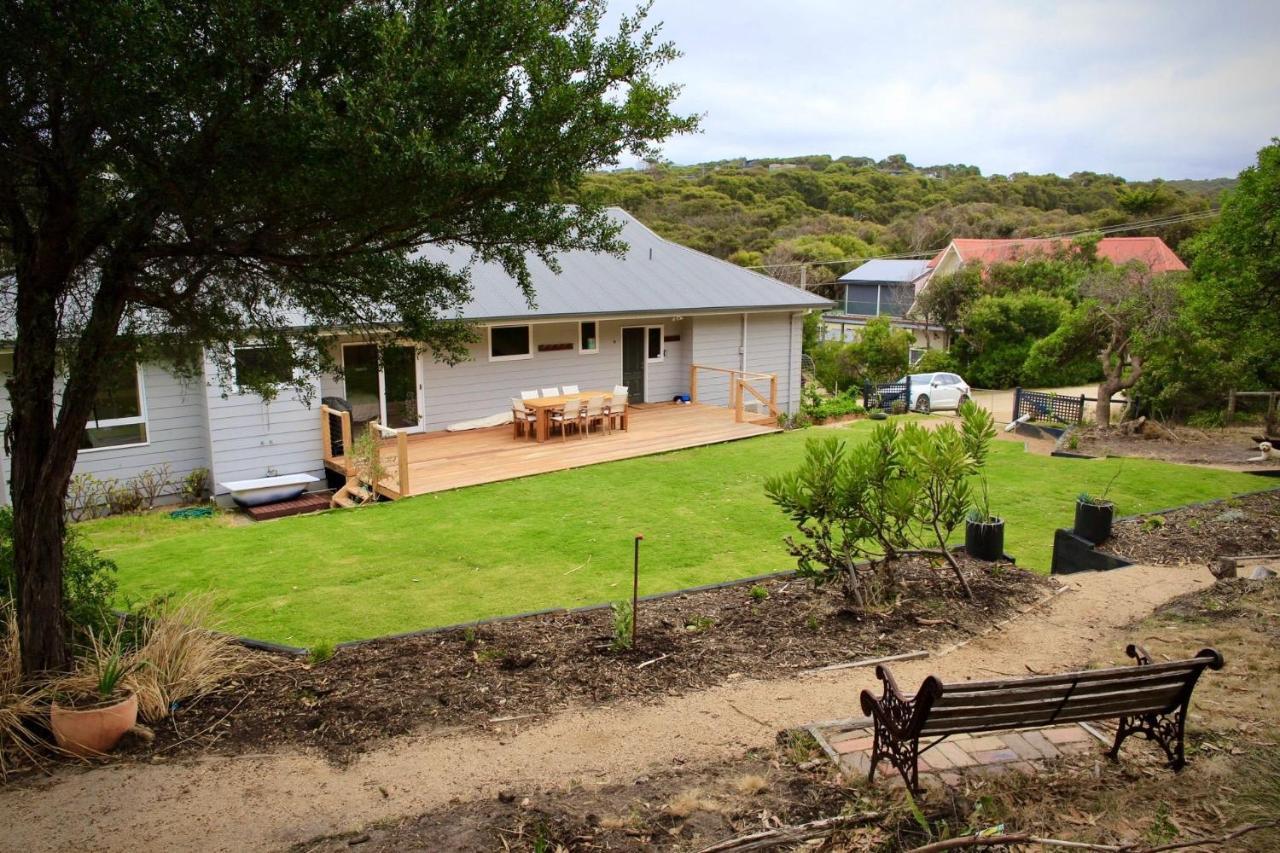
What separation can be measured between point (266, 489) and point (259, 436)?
1.05 m

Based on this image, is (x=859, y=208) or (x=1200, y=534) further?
(x=859, y=208)

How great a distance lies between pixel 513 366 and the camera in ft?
58.2

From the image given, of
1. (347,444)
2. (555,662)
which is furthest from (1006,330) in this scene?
(555,662)

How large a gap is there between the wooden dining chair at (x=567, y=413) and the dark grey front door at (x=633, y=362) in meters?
3.33

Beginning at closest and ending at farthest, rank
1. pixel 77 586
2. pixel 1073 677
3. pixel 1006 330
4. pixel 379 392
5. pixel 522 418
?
pixel 1073 677 → pixel 77 586 → pixel 379 392 → pixel 522 418 → pixel 1006 330

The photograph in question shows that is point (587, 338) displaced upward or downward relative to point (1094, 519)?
upward

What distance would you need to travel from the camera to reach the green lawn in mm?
8664

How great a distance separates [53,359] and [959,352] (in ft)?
122

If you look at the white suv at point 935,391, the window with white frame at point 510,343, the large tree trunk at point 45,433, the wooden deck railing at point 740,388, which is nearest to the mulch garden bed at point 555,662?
the large tree trunk at point 45,433

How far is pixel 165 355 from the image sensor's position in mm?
6137

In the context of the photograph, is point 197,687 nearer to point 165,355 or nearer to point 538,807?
point 165,355

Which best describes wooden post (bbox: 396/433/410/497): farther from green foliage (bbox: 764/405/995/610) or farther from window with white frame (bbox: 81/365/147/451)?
green foliage (bbox: 764/405/995/610)

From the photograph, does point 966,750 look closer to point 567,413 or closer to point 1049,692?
point 1049,692

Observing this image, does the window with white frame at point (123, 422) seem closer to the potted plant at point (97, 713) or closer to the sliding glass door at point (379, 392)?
the sliding glass door at point (379, 392)
